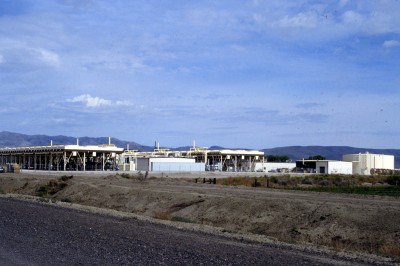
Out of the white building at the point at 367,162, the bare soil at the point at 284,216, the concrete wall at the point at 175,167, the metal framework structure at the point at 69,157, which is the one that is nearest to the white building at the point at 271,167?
the white building at the point at 367,162

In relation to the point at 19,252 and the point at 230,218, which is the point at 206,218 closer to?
the point at 230,218

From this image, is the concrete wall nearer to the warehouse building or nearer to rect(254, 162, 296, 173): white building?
the warehouse building

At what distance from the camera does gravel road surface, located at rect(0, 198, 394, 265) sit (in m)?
13.7

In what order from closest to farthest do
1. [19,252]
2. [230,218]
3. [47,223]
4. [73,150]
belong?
1. [19,252]
2. [47,223]
3. [230,218]
4. [73,150]

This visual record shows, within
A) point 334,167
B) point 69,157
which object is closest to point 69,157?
point 69,157

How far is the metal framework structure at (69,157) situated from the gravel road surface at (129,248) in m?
80.3

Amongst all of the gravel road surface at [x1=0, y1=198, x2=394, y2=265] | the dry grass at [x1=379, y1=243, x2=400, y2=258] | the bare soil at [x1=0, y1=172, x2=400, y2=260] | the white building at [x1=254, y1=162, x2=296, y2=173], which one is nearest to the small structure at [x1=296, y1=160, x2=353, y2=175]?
the white building at [x1=254, y1=162, x2=296, y2=173]

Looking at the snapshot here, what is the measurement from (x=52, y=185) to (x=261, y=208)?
87.1 ft

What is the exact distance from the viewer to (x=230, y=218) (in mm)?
29062

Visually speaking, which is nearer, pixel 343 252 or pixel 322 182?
pixel 343 252

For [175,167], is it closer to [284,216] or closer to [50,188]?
[50,188]

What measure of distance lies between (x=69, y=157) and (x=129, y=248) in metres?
90.1

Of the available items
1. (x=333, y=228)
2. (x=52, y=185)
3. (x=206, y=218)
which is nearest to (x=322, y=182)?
(x=52, y=185)

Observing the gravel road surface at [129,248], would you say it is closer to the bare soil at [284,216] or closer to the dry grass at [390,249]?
the dry grass at [390,249]
